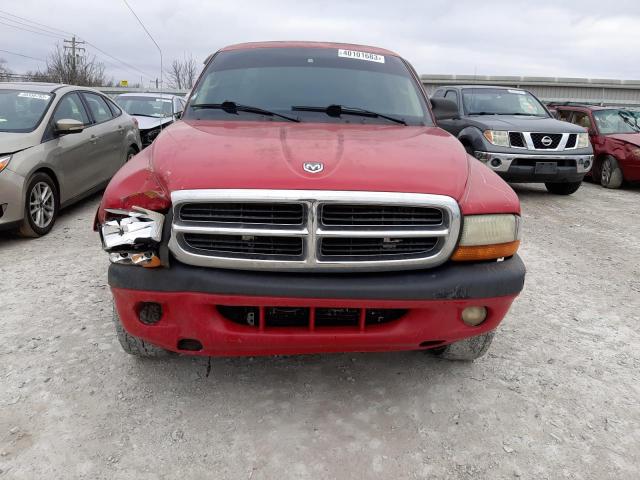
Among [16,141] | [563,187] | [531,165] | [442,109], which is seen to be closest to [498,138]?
[531,165]

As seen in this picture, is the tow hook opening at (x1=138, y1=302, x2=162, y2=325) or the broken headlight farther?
the tow hook opening at (x1=138, y1=302, x2=162, y2=325)

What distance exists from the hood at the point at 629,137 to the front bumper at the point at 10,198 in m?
9.33

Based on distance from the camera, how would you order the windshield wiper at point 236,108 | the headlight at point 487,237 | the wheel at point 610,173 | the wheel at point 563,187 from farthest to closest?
the wheel at point 610,173, the wheel at point 563,187, the windshield wiper at point 236,108, the headlight at point 487,237

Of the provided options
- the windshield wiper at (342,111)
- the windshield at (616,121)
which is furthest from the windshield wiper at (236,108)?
the windshield at (616,121)

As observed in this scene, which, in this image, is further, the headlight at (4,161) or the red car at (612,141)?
the red car at (612,141)

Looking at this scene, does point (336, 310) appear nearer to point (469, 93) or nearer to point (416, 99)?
point (416, 99)

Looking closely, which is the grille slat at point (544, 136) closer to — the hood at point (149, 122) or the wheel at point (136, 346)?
the hood at point (149, 122)

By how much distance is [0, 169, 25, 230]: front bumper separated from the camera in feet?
15.3

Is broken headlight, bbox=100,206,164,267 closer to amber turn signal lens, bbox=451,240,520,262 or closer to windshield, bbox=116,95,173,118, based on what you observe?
amber turn signal lens, bbox=451,240,520,262

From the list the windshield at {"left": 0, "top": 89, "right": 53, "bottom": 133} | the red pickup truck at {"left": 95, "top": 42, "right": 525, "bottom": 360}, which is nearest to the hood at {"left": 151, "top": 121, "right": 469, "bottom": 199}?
the red pickup truck at {"left": 95, "top": 42, "right": 525, "bottom": 360}

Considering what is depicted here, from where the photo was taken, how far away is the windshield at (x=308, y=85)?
3.21 meters

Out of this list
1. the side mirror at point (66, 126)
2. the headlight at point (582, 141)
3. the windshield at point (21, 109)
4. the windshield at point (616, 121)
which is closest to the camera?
the windshield at point (21, 109)

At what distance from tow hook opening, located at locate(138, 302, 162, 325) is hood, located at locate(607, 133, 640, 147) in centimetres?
921

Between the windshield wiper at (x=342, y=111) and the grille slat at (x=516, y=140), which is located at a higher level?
the windshield wiper at (x=342, y=111)
